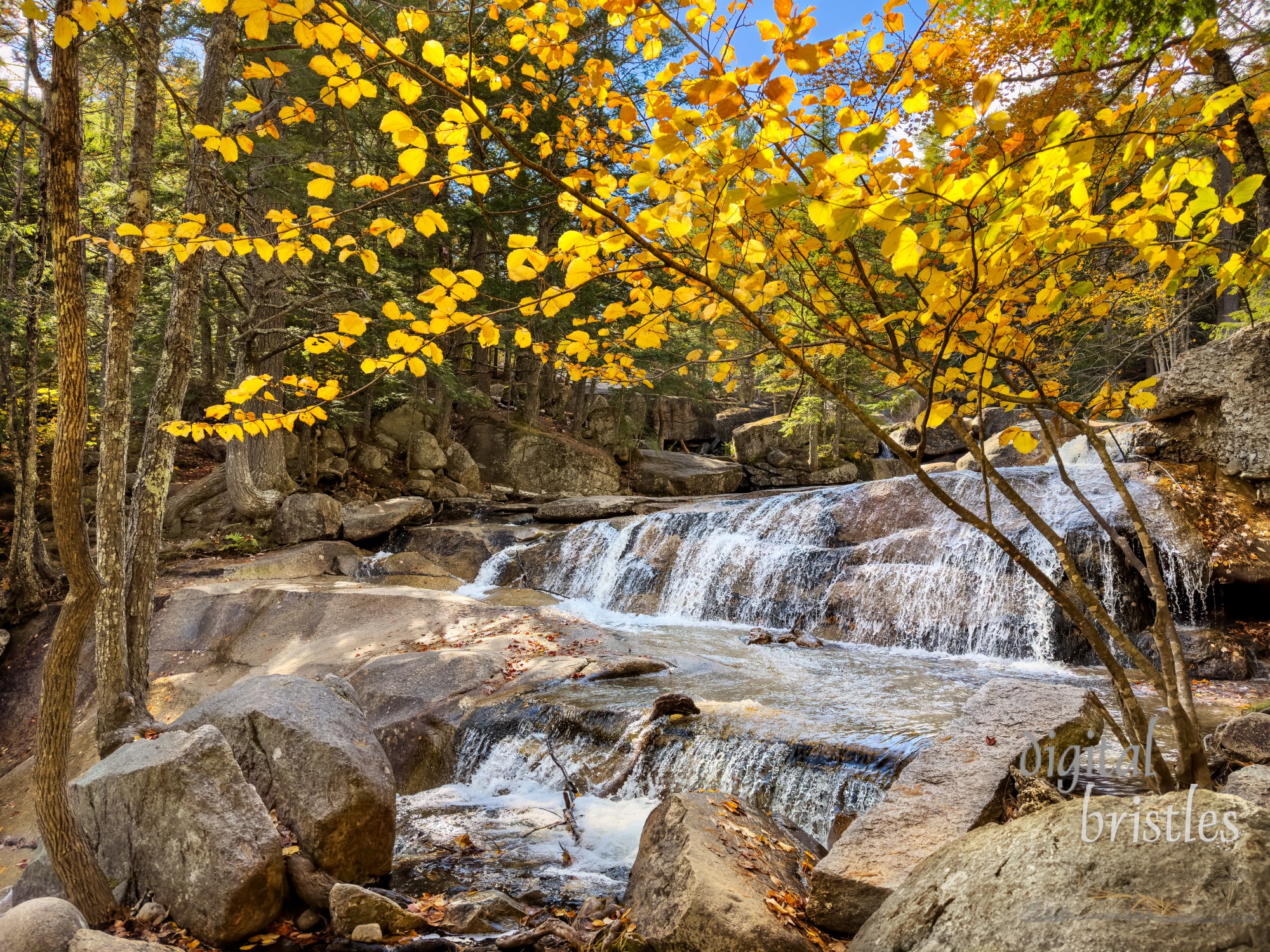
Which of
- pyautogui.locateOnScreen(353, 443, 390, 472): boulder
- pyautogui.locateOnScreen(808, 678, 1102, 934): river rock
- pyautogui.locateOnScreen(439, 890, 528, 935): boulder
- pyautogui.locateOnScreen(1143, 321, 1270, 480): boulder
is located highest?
pyautogui.locateOnScreen(1143, 321, 1270, 480): boulder

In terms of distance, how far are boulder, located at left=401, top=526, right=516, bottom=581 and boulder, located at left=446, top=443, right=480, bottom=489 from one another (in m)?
3.34

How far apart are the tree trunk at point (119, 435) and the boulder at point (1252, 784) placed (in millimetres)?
6484

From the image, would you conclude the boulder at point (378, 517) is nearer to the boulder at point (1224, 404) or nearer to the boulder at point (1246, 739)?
the boulder at point (1246, 739)

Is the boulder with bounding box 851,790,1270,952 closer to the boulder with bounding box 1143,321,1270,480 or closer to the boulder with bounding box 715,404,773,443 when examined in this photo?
the boulder with bounding box 1143,321,1270,480

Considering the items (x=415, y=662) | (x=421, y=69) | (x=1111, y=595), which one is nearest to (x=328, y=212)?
(x=421, y=69)

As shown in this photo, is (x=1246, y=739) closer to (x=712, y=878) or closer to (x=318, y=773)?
(x=712, y=878)

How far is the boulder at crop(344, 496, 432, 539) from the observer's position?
43.9ft

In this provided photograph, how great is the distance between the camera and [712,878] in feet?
9.81

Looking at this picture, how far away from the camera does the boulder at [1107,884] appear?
4.75 ft

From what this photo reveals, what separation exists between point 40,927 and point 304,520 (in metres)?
11.1

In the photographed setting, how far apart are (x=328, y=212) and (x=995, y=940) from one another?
259 centimetres

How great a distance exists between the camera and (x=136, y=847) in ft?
11.7

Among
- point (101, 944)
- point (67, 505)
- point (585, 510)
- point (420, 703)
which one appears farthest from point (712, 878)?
point (585, 510)

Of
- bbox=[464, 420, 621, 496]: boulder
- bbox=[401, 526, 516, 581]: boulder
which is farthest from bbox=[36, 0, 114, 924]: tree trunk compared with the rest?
bbox=[464, 420, 621, 496]: boulder
